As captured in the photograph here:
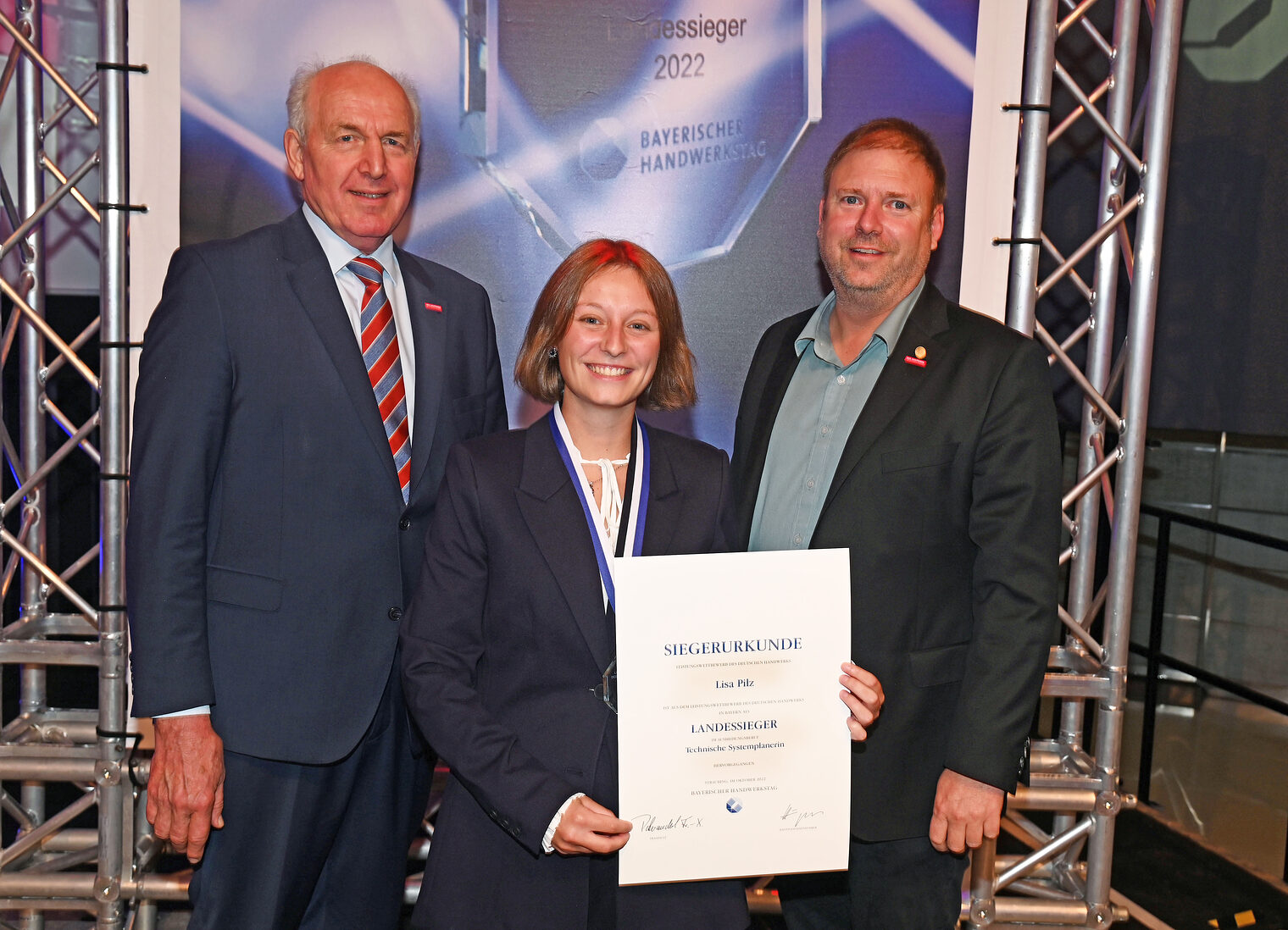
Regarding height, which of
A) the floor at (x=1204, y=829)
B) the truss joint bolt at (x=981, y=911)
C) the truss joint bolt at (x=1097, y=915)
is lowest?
the floor at (x=1204, y=829)

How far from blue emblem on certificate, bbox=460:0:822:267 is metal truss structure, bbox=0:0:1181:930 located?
797 mm

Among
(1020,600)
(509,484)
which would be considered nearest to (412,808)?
(509,484)

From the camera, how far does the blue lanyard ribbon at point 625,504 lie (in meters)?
1.96

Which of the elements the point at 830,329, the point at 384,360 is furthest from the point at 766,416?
the point at 384,360

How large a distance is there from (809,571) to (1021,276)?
158 centimetres

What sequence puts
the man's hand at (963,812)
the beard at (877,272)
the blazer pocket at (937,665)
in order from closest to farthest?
the man's hand at (963,812) → the blazer pocket at (937,665) → the beard at (877,272)

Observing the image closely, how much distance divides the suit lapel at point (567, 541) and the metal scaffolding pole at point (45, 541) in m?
1.70

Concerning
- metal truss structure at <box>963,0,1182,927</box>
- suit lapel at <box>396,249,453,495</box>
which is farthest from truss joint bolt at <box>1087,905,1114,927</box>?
suit lapel at <box>396,249,453,495</box>

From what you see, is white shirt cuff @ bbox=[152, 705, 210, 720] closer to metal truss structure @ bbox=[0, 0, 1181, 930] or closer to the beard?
metal truss structure @ bbox=[0, 0, 1181, 930]

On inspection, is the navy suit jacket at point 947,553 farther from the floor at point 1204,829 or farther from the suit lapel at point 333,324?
the floor at point 1204,829

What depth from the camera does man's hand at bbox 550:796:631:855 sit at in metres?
1.81
